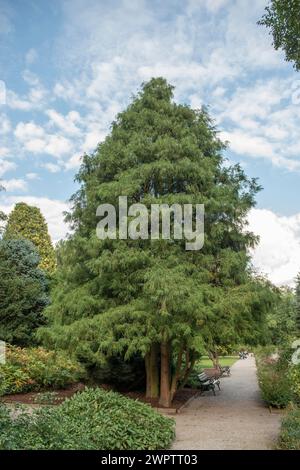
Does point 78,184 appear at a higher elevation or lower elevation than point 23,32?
lower

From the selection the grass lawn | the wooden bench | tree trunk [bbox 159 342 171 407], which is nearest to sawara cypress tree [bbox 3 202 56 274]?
the grass lawn

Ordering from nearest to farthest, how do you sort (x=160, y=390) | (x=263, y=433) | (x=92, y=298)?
(x=263, y=433) < (x=92, y=298) < (x=160, y=390)

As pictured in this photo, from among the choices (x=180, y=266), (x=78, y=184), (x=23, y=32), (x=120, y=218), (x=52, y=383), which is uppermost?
(x=23, y=32)

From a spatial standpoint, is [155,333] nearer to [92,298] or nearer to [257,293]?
[92,298]

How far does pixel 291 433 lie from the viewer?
7281 mm

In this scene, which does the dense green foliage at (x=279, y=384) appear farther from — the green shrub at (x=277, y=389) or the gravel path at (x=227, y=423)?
the gravel path at (x=227, y=423)

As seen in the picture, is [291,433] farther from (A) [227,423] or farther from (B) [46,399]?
(B) [46,399]

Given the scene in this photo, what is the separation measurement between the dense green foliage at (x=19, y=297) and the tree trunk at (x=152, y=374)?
6.29 m

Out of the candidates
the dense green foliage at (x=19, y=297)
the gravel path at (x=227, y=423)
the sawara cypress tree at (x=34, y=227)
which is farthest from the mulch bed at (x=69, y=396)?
the sawara cypress tree at (x=34, y=227)

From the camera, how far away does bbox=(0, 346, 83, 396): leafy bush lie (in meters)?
14.3

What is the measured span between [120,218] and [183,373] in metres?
5.39

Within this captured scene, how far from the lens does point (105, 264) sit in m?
11.5
